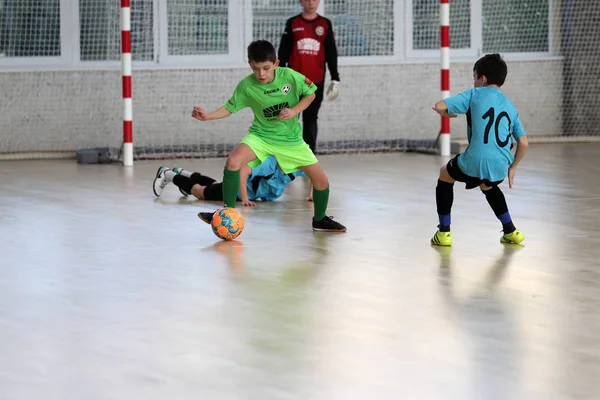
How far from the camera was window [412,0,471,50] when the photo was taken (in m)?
11.8

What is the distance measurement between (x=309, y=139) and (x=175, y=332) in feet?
17.1

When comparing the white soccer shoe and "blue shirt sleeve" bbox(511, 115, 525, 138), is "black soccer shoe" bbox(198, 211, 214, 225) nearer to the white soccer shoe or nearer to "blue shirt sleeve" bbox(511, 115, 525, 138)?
the white soccer shoe

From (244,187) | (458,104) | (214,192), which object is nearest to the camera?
(458,104)

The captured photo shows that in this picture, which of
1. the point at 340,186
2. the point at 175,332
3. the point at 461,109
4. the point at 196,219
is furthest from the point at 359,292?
the point at 340,186

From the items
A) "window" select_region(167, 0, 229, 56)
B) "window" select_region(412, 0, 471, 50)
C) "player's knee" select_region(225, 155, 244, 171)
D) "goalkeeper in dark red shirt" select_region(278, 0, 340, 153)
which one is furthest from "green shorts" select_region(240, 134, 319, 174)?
"window" select_region(412, 0, 471, 50)

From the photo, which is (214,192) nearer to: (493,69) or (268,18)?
(493,69)

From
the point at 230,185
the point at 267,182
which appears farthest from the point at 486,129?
the point at 267,182

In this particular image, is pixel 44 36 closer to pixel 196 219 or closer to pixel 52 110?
pixel 52 110

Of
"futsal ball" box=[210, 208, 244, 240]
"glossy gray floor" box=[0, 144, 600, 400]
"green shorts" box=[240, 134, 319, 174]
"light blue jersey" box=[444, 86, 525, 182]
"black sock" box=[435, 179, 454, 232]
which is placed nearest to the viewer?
"glossy gray floor" box=[0, 144, 600, 400]

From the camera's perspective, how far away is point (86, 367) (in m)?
3.39

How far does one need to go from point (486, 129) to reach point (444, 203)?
1.44 feet

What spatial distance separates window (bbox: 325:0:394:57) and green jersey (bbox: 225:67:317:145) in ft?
17.9

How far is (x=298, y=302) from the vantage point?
169 inches

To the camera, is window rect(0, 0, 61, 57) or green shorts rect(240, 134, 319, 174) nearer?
green shorts rect(240, 134, 319, 174)
